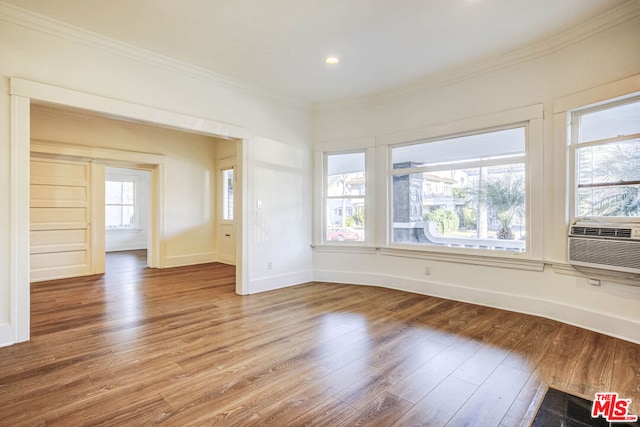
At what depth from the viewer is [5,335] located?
2.76 metres

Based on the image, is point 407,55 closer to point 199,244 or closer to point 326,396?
point 326,396

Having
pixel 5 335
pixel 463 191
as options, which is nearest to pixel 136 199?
pixel 5 335

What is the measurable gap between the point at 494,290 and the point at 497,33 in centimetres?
281

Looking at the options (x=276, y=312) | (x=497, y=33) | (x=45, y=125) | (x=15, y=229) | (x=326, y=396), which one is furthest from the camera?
(x=45, y=125)

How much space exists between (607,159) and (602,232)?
2.37 feet

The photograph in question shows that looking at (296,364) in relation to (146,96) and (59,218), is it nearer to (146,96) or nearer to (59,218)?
(146,96)

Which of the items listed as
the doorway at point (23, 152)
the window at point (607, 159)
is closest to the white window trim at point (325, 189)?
the window at point (607, 159)

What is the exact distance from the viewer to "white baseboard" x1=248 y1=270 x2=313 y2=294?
4.57m

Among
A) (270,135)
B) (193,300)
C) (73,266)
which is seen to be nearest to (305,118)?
(270,135)

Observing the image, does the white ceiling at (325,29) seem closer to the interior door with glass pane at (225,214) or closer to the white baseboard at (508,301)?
the white baseboard at (508,301)

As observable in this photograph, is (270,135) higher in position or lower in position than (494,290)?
higher

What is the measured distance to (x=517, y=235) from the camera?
3705 mm

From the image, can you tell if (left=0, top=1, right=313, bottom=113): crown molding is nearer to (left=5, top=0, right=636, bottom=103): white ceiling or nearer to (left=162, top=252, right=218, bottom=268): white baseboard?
(left=5, top=0, right=636, bottom=103): white ceiling

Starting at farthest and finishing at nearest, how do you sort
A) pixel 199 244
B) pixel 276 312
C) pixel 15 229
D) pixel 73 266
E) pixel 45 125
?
1. pixel 199 244
2. pixel 73 266
3. pixel 45 125
4. pixel 276 312
5. pixel 15 229
